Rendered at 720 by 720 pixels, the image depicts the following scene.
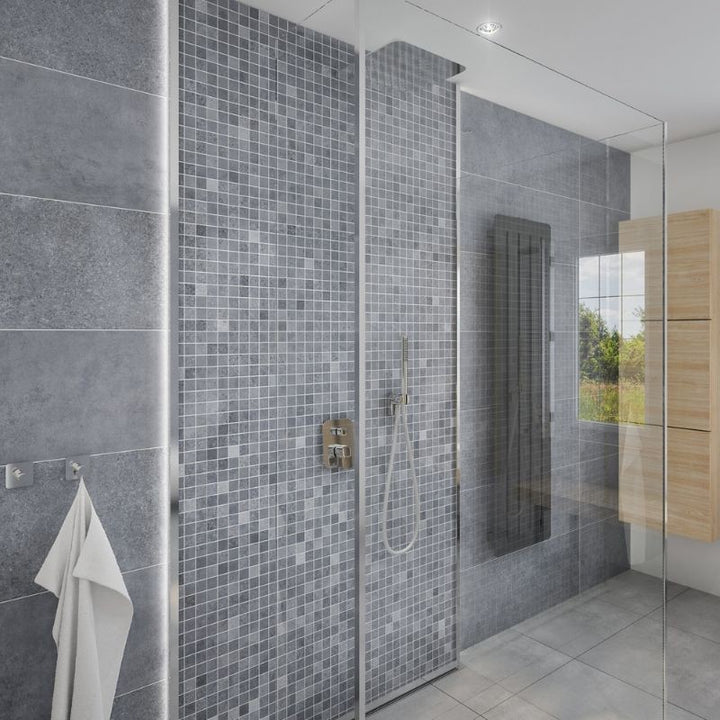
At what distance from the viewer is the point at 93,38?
1.51 m

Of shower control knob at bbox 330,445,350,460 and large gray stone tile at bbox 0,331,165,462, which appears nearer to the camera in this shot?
large gray stone tile at bbox 0,331,165,462

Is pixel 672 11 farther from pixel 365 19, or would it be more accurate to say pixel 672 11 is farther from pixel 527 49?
pixel 365 19

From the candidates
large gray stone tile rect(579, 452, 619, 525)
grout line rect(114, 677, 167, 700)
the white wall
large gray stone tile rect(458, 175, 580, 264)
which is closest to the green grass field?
large gray stone tile rect(579, 452, 619, 525)

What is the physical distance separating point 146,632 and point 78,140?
4.58 feet

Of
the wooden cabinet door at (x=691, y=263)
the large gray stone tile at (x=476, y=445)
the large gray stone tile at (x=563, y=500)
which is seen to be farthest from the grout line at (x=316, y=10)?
the wooden cabinet door at (x=691, y=263)

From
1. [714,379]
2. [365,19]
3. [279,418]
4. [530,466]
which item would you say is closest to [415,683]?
[530,466]

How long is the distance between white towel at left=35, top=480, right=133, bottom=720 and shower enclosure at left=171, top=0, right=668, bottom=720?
12.2 inches

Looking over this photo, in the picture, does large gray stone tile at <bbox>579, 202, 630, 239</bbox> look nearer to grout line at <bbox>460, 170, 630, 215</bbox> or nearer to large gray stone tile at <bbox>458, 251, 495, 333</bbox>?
grout line at <bbox>460, 170, 630, 215</bbox>

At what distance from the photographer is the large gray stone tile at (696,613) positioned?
2758 millimetres

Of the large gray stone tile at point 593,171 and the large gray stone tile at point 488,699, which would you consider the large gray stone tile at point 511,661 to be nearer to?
the large gray stone tile at point 488,699

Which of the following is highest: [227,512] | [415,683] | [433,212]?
[433,212]

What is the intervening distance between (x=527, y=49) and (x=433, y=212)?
1149 mm

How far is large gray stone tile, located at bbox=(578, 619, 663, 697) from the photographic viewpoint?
5.06ft

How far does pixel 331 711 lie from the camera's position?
1984mm
